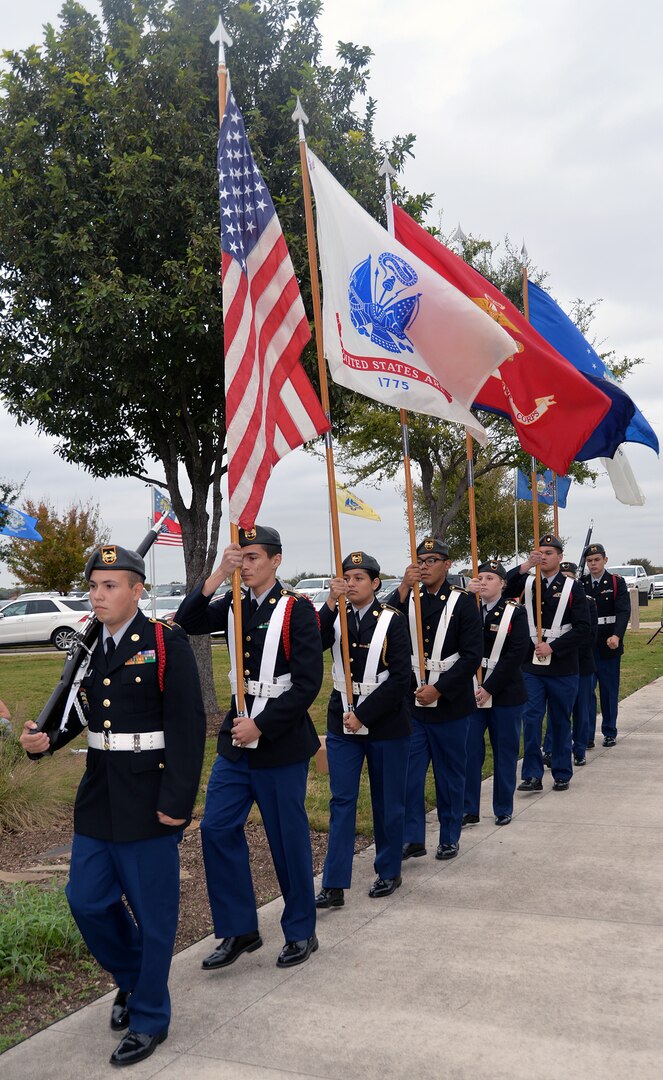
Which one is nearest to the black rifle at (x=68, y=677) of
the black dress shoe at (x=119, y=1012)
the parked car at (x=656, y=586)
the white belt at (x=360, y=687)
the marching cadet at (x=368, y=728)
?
the black dress shoe at (x=119, y=1012)

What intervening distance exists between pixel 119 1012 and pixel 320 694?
43.2 ft

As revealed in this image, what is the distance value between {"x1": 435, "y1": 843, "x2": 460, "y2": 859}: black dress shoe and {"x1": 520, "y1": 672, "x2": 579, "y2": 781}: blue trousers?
224cm

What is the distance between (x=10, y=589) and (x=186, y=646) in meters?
57.9

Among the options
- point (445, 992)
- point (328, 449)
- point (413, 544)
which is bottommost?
point (445, 992)

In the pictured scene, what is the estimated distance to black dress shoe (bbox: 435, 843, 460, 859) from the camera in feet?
21.9

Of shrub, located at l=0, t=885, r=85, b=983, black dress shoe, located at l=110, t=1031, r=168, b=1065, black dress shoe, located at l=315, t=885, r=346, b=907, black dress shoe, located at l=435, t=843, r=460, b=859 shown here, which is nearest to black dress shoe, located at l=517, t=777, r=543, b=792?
black dress shoe, located at l=435, t=843, r=460, b=859

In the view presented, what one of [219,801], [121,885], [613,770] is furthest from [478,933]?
[613,770]

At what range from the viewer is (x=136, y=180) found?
10.3 meters

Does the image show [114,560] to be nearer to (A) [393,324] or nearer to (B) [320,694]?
(A) [393,324]

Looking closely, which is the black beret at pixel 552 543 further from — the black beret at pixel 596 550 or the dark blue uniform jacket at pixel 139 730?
the dark blue uniform jacket at pixel 139 730

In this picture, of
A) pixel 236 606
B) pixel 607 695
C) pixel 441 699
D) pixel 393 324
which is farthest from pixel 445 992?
pixel 607 695

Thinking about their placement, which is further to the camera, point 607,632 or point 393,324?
point 607,632

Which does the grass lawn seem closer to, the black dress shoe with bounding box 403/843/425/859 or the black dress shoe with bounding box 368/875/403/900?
the black dress shoe with bounding box 403/843/425/859

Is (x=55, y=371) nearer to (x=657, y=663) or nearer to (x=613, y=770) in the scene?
(x=613, y=770)
